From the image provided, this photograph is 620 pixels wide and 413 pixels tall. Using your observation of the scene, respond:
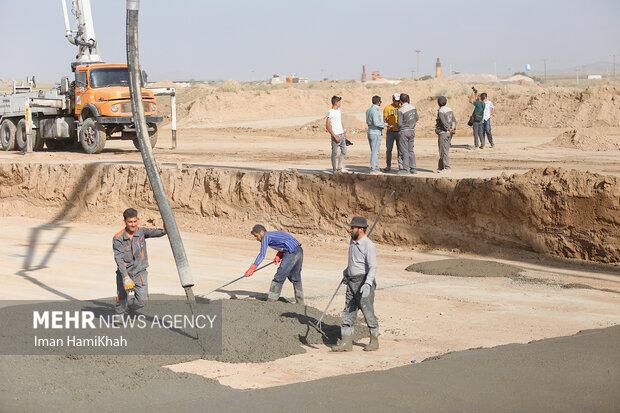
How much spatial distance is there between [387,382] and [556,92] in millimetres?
35218

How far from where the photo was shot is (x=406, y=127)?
20.7 m

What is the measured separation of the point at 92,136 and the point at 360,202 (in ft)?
41.4

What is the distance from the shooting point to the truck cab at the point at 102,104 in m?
29.8

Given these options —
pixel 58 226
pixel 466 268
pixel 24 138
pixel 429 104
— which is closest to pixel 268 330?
pixel 466 268

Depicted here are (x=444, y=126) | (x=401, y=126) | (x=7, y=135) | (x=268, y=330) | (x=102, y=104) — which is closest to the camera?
(x=268, y=330)

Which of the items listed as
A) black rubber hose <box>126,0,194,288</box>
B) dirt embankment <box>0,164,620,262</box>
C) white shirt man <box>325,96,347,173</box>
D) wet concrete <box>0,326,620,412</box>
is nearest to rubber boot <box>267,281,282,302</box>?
black rubber hose <box>126,0,194,288</box>

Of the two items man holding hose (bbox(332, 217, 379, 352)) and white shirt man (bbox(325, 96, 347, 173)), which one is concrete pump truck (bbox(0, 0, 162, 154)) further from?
man holding hose (bbox(332, 217, 379, 352))

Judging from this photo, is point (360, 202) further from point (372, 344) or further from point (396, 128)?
point (372, 344)

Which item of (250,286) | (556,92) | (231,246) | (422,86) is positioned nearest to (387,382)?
(250,286)

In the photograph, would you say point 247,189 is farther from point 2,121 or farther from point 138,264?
point 2,121

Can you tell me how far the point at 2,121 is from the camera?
1364 inches

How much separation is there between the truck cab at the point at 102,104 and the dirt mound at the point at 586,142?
1244cm

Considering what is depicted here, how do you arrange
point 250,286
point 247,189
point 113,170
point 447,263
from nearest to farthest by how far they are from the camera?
point 250,286 → point 447,263 → point 247,189 → point 113,170

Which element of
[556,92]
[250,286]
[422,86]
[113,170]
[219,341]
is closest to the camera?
[219,341]
